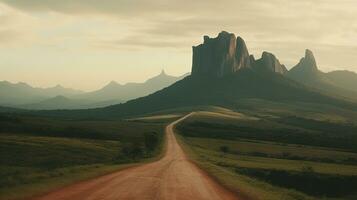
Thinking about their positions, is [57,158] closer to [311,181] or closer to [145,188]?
[311,181]

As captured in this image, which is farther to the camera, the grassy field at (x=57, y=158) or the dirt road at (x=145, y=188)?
the grassy field at (x=57, y=158)

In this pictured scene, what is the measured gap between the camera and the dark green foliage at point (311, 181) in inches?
2498

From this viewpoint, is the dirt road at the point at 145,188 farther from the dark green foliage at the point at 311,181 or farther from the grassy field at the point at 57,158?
the dark green foliage at the point at 311,181

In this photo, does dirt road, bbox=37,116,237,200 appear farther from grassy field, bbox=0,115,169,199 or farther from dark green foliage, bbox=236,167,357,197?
dark green foliage, bbox=236,167,357,197

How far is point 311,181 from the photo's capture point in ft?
215

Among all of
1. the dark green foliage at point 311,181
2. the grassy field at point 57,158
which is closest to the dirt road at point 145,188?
the grassy field at point 57,158

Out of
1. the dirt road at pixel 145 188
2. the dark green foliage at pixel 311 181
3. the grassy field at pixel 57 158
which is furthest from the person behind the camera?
the dark green foliage at pixel 311 181

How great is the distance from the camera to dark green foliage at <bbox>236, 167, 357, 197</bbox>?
63438 mm

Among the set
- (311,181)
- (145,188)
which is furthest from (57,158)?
(145,188)

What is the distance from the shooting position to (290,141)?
482 feet

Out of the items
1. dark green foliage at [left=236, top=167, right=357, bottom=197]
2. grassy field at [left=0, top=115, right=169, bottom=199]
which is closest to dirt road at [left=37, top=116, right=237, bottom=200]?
grassy field at [left=0, top=115, right=169, bottom=199]

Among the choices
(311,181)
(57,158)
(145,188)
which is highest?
(145,188)

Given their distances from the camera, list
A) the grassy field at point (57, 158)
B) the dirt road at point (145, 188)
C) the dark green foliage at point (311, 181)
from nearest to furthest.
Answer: the dirt road at point (145, 188) < the grassy field at point (57, 158) < the dark green foliage at point (311, 181)

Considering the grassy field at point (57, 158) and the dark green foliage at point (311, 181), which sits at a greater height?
the grassy field at point (57, 158)
